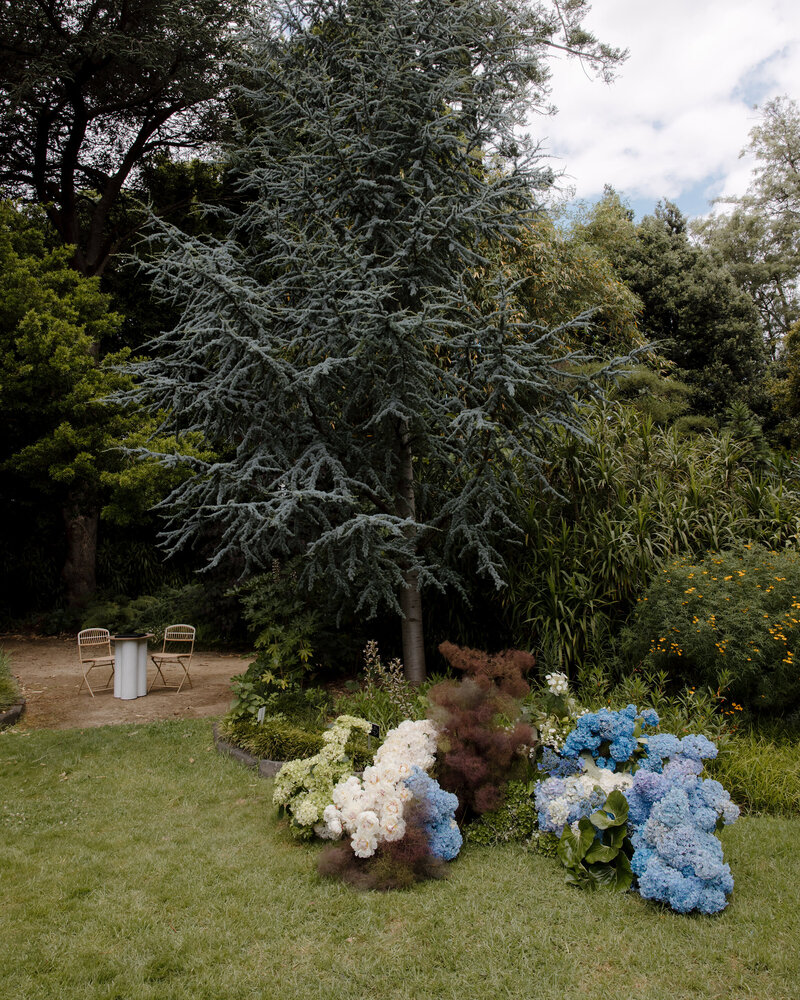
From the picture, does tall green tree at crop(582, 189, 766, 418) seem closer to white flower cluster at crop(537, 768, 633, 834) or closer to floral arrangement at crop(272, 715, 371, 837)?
white flower cluster at crop(537, 768, 633, 834)

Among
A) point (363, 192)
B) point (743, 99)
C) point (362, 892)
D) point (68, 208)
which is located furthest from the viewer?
point (743, 99)

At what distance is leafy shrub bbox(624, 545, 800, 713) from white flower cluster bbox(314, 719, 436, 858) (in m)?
2.12

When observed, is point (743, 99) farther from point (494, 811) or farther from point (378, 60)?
point (494, 811)

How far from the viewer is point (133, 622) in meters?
11.5

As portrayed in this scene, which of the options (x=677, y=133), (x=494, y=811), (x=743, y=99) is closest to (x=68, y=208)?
(x=494, y=811)

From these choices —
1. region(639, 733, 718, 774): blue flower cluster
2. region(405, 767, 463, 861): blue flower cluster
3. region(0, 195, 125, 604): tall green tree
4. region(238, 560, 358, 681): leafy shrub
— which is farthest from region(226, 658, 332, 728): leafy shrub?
region(0, 195, 125, 604): tall green tree

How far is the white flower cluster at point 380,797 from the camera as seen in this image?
10.5ft

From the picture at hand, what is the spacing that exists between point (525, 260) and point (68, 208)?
28.5ft

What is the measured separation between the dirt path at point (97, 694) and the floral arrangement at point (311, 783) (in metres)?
3.17

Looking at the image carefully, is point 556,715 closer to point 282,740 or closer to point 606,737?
point 606,737

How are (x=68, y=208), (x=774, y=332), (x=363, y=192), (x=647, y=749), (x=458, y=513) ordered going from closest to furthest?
(x=647, y=749) → (x=458, y=513) → (x=363, y=192) → (x=68, y=208) → (x=774, y=332)

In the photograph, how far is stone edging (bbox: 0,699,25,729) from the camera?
630 cm

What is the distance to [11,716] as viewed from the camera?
6.41 m

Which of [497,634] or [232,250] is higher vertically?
[232,250]
